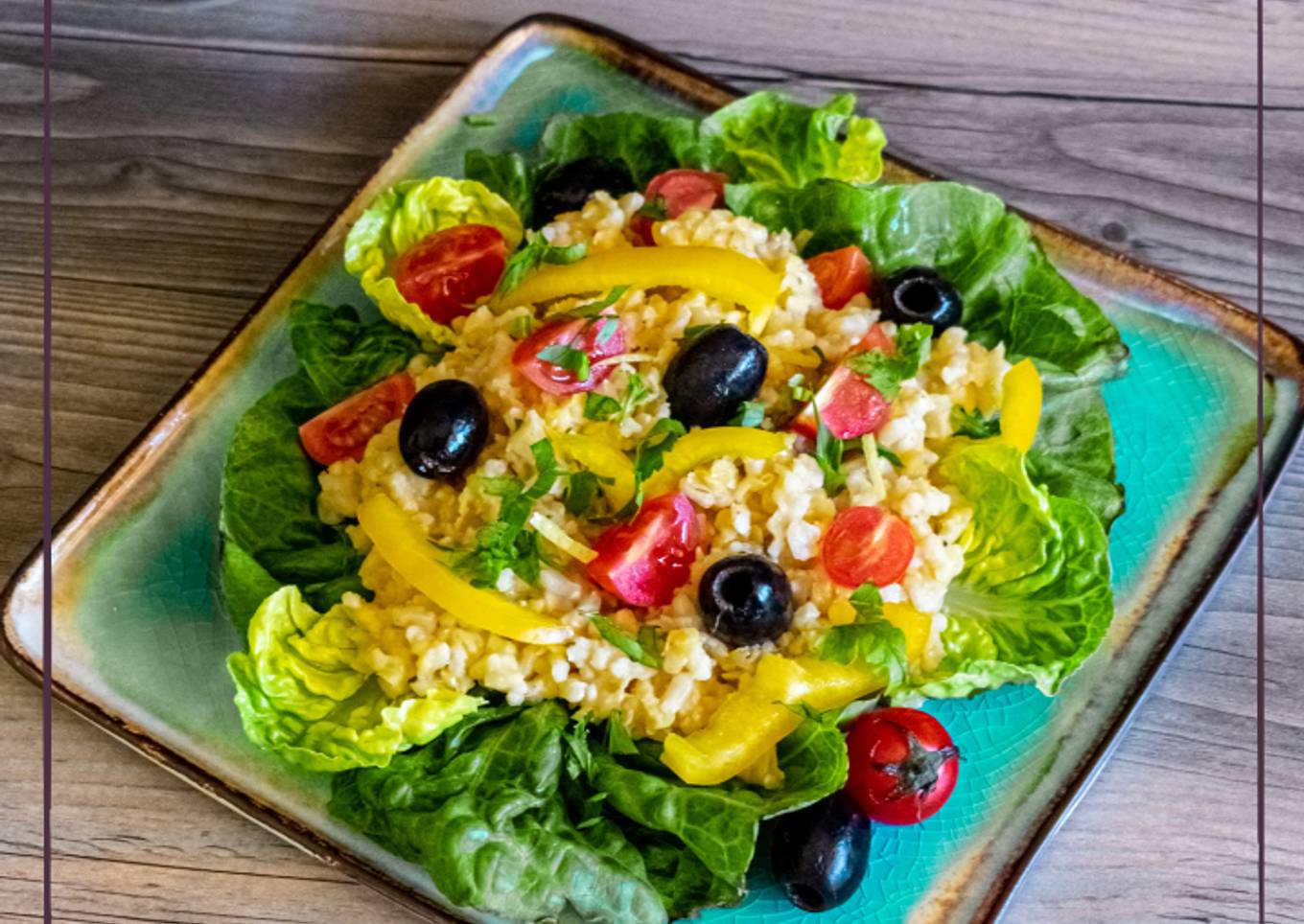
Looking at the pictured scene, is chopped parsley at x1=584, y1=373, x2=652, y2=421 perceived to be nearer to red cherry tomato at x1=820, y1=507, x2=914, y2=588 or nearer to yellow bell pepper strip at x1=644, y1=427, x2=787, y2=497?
yellow bell pepper strip at x1=644, y1=427, x2=787, y2=497

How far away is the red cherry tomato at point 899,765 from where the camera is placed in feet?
7.32

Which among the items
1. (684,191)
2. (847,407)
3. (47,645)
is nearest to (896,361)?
(847,407)

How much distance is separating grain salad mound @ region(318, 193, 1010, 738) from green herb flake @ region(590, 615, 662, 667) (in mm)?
15

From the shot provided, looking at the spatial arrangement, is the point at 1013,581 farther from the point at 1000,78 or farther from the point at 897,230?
the point at 1000,78

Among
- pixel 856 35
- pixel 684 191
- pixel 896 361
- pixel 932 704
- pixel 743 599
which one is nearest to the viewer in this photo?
pixel 743 599

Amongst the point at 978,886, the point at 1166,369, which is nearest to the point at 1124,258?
the point at 1166,369

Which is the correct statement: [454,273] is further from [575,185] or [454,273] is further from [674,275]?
[674,275]

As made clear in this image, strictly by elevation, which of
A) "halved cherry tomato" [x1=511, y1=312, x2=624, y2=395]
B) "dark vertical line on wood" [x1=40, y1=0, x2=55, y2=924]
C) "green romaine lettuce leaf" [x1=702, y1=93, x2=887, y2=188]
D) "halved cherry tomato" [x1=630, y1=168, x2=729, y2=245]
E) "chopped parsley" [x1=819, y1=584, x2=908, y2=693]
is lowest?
"dark vertical line on wood" [x1=40, y1=0, x2=55, y2=924]

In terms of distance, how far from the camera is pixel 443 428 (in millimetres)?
2264

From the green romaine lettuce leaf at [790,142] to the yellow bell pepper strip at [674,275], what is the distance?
1.49ft

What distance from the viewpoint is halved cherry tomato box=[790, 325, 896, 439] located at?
7.61ft

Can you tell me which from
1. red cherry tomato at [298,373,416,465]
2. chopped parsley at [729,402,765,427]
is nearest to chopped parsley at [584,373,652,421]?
chopped parsley at [729,402,765,427]

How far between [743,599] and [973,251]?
0.93 meters

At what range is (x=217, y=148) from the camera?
3119 millimetres
